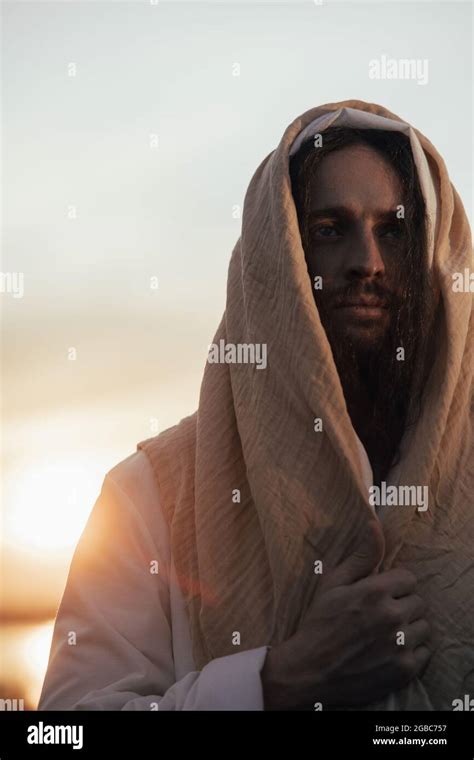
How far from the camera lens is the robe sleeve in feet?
9.12

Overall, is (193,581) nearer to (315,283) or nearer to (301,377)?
(301,377)

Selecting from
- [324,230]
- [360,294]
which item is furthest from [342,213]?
[360,294]

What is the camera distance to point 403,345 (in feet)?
10.7

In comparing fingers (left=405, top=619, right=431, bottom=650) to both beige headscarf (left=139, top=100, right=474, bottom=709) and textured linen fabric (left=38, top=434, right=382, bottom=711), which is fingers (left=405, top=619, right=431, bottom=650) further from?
textured linen fabric (left=38, top=434, right=382, bottom=711)

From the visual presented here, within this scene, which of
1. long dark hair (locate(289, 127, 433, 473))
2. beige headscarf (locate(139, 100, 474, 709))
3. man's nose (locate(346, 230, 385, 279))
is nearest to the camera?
beige headscarf (locate(139, 100, 474, 709))

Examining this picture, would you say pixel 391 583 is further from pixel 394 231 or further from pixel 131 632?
pixel 394 231

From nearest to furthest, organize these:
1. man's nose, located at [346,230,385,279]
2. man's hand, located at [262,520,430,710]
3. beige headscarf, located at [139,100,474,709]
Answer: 1. man's hand, located at [262,520,430,710]
2. beige headscarf, located at [139,100,474,709]
3. man's nose, located at [346,230,385,279]

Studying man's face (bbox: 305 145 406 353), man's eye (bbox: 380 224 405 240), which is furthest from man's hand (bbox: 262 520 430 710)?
man's eye (bbox: 380 224 405 240)

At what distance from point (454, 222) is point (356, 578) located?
4.53 ft

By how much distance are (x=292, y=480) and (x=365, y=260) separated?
0.70m

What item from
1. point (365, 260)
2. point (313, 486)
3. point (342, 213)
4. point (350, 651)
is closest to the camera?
point (350, 651)

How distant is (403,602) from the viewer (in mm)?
2785

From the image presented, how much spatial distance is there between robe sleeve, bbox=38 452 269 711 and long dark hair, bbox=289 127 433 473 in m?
0.75
